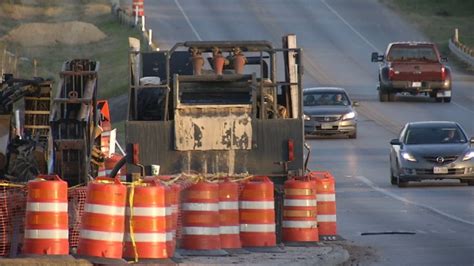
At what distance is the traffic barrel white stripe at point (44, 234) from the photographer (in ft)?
53.5

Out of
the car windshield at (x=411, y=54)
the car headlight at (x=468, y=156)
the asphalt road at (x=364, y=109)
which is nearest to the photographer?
the asphalt road at (x=364, y=109)

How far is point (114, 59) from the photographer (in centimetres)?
6269

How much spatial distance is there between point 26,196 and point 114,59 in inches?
1798

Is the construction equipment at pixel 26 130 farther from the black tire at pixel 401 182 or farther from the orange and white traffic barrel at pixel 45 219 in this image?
the black tire at pixel 401 182

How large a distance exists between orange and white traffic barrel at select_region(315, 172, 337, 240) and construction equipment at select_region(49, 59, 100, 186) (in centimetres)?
310

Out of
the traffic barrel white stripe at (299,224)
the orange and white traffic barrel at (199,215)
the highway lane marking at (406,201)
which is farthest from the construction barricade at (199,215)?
the highway lane marking at (406,201)

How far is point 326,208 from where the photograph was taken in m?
20.7

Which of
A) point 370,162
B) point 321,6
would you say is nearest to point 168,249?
point 370,162

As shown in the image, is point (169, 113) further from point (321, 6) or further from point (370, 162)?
point (321, 6)

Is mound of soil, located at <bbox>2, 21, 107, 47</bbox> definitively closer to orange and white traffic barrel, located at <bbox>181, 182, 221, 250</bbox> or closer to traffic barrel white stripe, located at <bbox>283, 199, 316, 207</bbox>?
traffic barrel white stripe, located at <bbox>283, 199, 316, 207</bbox>

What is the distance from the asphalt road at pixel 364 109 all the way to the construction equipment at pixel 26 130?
4.61 metres

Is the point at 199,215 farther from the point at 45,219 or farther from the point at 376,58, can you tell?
the point at 376,58

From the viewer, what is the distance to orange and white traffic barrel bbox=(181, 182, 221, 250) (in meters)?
17.9

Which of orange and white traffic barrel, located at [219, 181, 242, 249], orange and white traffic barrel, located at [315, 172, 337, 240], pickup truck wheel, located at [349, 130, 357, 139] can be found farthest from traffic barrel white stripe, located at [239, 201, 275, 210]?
pickup truck wheel, located at [349, 130, 357, 139]
